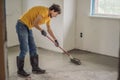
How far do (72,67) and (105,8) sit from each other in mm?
1481

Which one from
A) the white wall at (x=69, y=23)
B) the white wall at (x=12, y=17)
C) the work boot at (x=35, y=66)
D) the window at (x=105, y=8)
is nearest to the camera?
the work boot at (x=35, y=66)

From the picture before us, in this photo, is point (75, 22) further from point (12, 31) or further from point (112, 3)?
point (12, 31)

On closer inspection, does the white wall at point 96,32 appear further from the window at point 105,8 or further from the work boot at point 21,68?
the work boot at point 21,68

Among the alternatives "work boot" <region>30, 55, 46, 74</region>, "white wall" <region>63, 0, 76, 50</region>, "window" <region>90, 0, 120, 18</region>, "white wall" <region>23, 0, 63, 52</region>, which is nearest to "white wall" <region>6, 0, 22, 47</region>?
"white wall" <region>23, 0, 63, 52</region>

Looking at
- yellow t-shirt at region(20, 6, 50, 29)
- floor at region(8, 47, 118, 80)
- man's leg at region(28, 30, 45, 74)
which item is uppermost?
yellow t-shirt at region(20, 6, 50, 29)

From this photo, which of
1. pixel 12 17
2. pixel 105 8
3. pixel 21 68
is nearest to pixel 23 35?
pixel 21 68

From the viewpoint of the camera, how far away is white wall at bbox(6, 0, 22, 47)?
167 inches

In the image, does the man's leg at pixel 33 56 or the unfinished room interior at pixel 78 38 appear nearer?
the man's leg at pixel 33 56

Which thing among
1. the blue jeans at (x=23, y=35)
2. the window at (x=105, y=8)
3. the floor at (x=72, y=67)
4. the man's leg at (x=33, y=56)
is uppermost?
the window at (x=105, y=8)

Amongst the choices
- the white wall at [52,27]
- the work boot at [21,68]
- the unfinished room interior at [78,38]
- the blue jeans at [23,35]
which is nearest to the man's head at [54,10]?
the blue jeans at [23,35]

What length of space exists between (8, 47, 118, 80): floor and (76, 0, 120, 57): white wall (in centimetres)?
17

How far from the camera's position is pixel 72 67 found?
325cm

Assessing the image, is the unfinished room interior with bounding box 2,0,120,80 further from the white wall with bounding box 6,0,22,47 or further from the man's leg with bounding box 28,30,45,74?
the man's leg with bounding box 28,30,45,74

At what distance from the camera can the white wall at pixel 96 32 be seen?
378 centimetres
